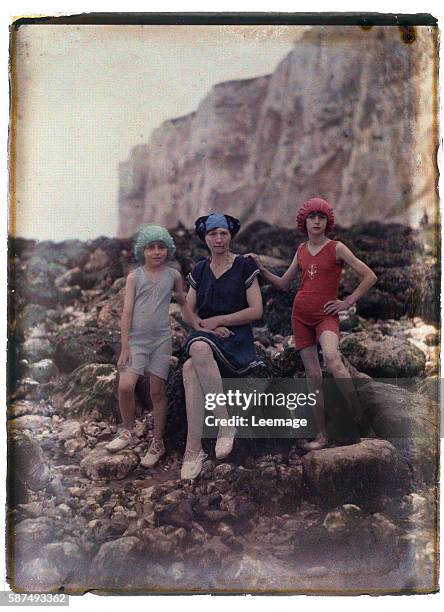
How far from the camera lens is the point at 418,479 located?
436 cm

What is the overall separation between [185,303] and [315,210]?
3.00 ft

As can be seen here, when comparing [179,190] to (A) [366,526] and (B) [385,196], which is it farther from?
(A) [366,526]

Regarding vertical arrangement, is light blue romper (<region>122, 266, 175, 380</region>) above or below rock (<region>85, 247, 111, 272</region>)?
below

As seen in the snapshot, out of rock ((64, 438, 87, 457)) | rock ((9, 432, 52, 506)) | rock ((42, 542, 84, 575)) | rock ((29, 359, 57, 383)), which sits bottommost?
rock ((42, 542, 84, 575))

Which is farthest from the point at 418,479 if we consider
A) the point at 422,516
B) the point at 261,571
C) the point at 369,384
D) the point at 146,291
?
the point at 146,291

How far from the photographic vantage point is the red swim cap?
4387 millimetres

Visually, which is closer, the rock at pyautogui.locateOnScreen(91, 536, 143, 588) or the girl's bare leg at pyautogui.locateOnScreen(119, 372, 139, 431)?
the rock at pyautogui.locateOnScreen(91, 536, 143, 588)

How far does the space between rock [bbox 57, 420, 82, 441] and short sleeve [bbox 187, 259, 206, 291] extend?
1.04 meters

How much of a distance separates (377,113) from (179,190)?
1220 millimetres

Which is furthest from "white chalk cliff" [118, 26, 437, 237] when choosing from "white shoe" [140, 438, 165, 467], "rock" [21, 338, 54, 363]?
"white shoe" [140, 438, 165, 467]

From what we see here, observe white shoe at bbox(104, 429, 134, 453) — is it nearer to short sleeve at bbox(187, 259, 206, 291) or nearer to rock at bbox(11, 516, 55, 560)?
rock at bbox(11, 516, 55, 560)

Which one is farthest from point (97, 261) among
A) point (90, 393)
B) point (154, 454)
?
point (154, 454)

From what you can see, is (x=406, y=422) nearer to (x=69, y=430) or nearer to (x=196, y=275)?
(x=196, y=275)

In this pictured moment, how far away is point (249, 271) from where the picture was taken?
4395 mm
